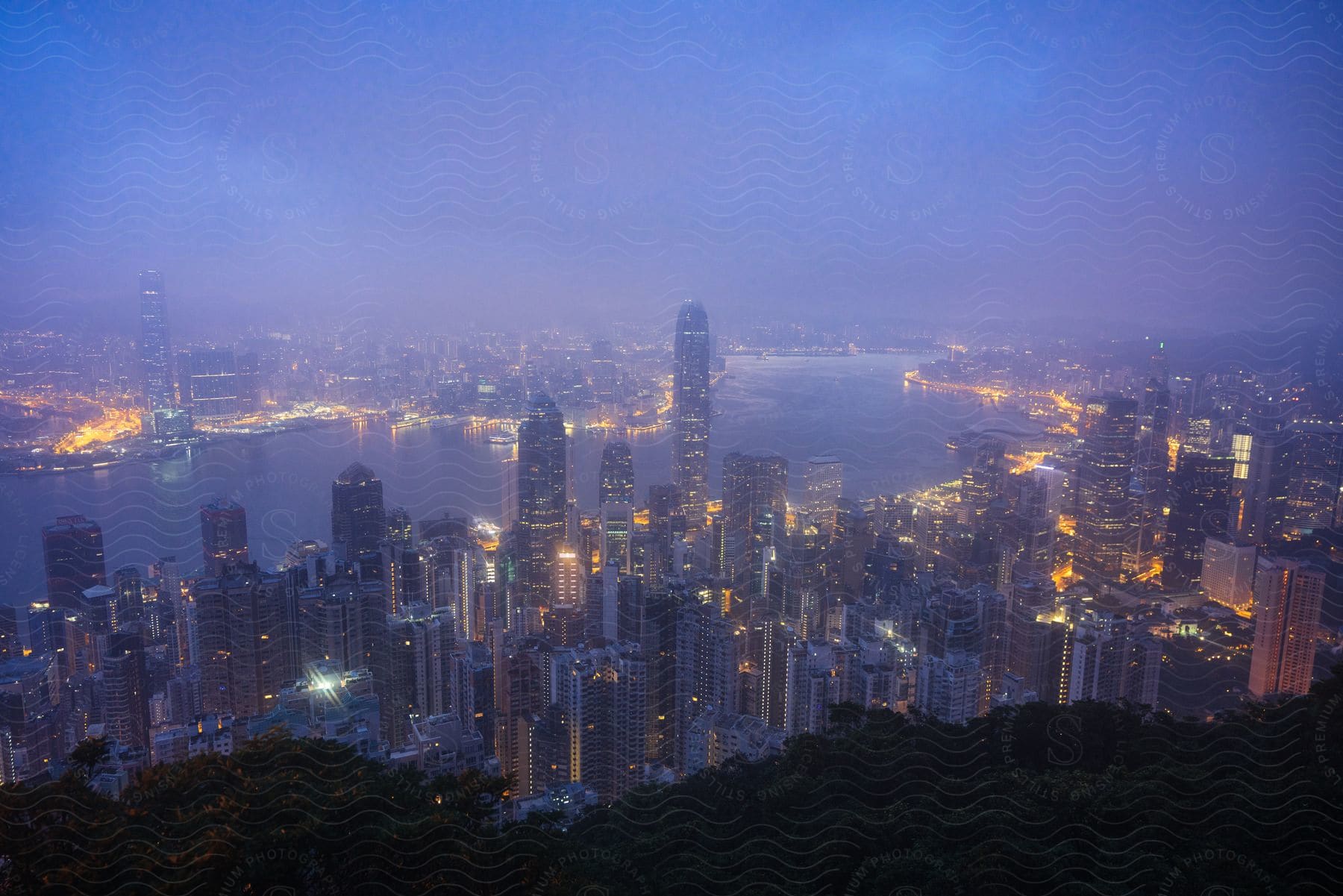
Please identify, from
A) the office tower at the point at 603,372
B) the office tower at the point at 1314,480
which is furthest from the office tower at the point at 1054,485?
the office tower at the point at 603,372

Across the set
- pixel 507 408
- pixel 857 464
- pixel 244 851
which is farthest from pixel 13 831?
pixel 857 464

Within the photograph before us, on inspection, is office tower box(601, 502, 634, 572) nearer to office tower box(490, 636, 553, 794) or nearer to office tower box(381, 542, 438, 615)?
office tower box(381, 542, 438, 615)

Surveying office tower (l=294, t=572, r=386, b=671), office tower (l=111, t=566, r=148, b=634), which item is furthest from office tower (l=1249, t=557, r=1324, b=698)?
office tower (l=111, t=566, r=148, b=634)

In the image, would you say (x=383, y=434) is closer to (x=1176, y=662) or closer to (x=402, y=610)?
(x=402, y=610)

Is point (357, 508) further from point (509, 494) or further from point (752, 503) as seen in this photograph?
point (752, 503)

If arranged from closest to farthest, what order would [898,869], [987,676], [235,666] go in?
[898,869] < [987,676] < [235,666]

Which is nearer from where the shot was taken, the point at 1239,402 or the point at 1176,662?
the point at 1176,662

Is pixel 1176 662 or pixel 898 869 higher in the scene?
pixel 898 869

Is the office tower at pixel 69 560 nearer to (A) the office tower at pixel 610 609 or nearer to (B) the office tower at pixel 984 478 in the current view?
(A) the office tower at pixel 610 609
